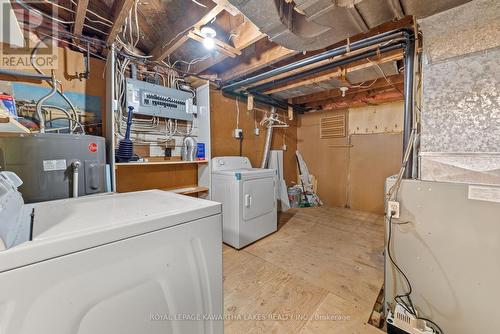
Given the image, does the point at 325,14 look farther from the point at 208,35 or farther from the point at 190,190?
the point at 190,190

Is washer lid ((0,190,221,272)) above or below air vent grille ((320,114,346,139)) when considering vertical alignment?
below

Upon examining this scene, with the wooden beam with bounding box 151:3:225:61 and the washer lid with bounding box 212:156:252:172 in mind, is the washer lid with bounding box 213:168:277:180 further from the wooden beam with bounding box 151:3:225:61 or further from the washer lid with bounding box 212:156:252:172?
the wooden beam with bounding box 151:3:225:61

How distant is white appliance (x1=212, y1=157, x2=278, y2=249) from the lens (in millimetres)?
2490

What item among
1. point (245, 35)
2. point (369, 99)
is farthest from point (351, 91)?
point (245, 35)

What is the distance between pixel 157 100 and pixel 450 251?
8.74ft

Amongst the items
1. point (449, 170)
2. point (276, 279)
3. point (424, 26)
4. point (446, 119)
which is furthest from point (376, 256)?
point (424, 26)

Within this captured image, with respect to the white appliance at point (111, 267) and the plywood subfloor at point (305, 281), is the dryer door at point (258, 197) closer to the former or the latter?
the plywood subfloor at point (305, 281)

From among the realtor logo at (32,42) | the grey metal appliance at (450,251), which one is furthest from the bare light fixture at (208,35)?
the grey metal appliance at (450,251)

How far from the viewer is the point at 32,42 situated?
1710 mm

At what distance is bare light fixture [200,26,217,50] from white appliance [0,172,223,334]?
4.82 ft

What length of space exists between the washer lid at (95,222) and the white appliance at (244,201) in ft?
4.82

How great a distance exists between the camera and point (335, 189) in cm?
436

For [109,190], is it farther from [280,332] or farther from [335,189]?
[335,189]

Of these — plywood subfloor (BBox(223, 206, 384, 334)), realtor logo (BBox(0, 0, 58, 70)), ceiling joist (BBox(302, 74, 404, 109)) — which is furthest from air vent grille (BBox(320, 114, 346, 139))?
realtor logo (BBox(0, 0, 58, 70))
